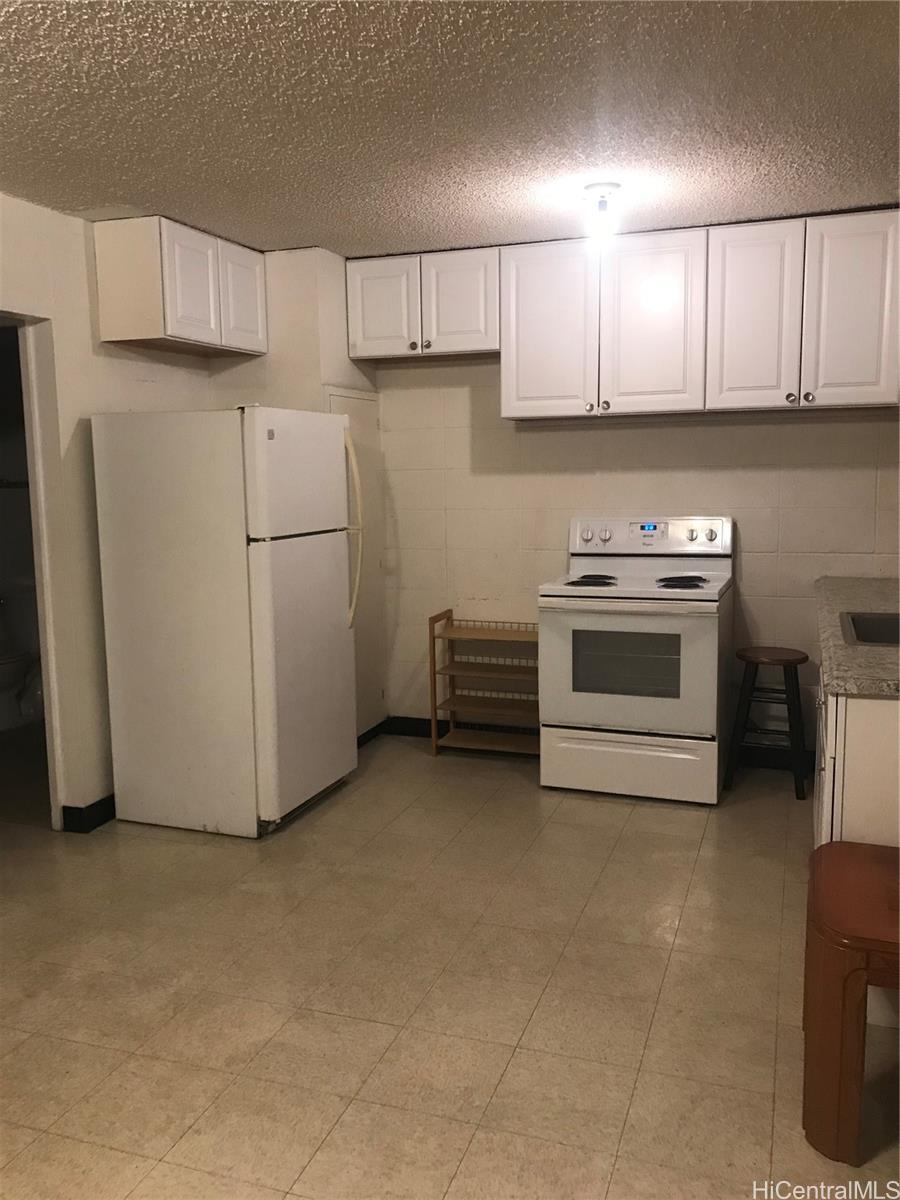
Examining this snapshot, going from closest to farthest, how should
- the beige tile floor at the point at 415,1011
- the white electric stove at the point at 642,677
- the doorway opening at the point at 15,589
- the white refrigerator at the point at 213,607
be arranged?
the beige tile floor at the point at 415,1011, the white refrigerator at the point at 213,607, the white electric stove at the point at 642,677, the doorway opening at the point at 15,589

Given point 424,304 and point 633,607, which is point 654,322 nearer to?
point 424,304

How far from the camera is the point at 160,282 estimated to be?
11.6 ft

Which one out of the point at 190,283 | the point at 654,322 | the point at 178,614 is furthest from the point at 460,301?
the point at 178,614

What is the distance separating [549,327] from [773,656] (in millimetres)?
1632

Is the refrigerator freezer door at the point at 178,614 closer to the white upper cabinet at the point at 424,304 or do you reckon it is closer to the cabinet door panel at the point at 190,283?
the cabinet door panel at the point at 190,283

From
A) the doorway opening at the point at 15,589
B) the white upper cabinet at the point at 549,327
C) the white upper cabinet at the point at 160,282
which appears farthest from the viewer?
the doorway opening at the point at 15,589

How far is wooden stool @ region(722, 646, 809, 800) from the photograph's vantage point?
3818 mm

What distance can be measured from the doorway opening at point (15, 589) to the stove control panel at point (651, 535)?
2735 millimetres

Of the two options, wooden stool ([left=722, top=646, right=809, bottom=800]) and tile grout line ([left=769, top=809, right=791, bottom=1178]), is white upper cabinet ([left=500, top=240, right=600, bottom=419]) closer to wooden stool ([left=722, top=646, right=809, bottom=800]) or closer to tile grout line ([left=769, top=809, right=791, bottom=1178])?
wooden stool ([left=722, top=646, right=809, bottom=800])

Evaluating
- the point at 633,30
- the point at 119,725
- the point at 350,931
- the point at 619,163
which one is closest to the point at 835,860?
the point at 350,931

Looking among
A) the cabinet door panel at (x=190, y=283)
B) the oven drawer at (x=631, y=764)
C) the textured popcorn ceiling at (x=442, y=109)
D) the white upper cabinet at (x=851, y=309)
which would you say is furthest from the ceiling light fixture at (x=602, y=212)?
the oven drawer at (x=631, y=764)

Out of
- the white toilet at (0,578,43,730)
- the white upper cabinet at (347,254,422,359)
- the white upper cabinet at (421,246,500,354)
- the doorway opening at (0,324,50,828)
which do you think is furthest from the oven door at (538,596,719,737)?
the white toilet at (0,578,43,730)

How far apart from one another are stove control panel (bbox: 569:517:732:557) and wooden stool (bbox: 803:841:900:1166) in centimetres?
233

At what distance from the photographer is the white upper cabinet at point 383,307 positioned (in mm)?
4199
